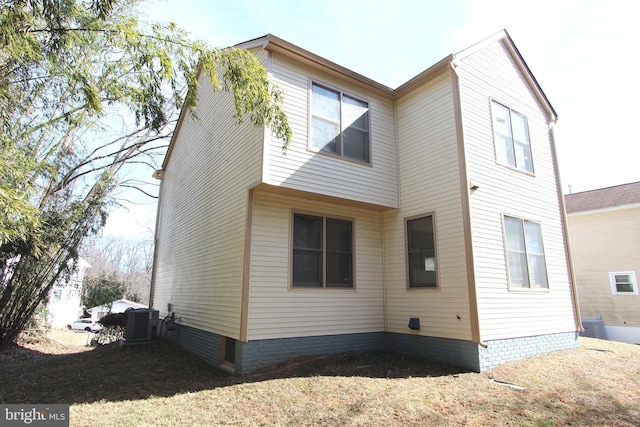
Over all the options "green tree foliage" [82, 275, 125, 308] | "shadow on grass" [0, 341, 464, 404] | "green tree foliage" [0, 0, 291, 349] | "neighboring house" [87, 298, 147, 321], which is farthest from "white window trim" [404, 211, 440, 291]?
"green tree foliage" [82, 275, 125, 308]

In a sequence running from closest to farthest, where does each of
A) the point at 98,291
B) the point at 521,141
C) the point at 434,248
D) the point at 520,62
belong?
1. the point at 434,248
2. the point at 521,141
3. the point at 520,62
4. the point at 98,291

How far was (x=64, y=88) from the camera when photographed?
739cm

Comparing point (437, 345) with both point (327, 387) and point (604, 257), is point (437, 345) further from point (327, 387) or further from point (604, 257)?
point (604, 257)

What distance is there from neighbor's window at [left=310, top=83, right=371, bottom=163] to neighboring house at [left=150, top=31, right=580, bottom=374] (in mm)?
28

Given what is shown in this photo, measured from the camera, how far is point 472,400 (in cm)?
480

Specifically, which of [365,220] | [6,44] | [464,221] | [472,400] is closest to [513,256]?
[464,221]

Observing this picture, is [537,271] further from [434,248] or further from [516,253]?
[434,248]

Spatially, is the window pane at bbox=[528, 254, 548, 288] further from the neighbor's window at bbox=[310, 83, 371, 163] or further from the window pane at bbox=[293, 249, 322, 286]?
the window pane at bbox=[293, 249, 322, 286]

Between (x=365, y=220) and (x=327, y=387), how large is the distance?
3.76m

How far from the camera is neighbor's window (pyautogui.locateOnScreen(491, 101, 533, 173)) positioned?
804 cm

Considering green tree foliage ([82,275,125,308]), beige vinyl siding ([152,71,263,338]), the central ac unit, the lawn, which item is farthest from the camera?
green tree foliage ([82,275,125,308])

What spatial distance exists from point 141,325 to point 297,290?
18.2ft

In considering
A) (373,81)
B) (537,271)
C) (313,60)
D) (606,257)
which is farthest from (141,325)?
(606,257)

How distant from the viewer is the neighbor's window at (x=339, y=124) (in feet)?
24.3
